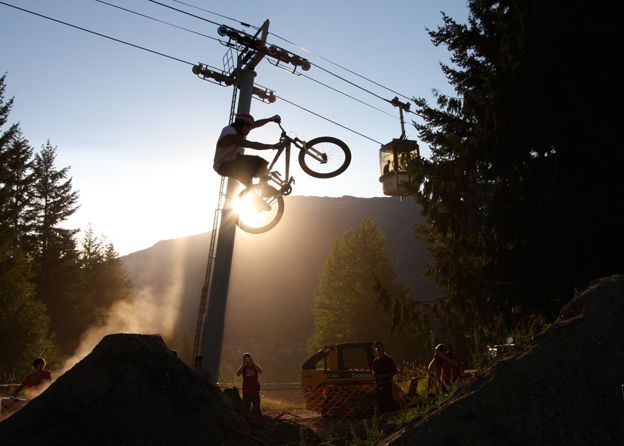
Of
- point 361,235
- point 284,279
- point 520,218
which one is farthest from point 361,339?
point 284,279

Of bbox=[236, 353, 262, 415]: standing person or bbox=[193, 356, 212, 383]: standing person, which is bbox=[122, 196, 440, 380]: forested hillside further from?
bbox=[193, 356, 212, 383]: standing person

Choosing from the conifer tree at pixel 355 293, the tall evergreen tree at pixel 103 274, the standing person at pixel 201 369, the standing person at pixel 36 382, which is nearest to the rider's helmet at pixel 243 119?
the standing person at pixel 201 369

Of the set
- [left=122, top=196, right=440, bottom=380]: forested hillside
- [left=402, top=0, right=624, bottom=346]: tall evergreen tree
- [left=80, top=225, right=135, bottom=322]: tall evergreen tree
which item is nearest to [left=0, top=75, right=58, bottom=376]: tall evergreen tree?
[left=80, top=225, right=135, bottom=322]: tall evergreen tree

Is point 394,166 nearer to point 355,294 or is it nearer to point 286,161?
point 286,161

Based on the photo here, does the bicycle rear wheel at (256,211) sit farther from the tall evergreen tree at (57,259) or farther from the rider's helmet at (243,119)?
the tall evergreen tree at (57,259)

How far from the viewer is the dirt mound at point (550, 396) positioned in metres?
3.71

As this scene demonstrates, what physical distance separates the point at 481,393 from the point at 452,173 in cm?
640

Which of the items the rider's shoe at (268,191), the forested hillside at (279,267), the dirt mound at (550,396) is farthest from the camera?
the forested hillside at (279,267)

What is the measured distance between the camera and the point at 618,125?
7992 millimetres

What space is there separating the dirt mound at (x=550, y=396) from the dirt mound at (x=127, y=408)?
2263 mm

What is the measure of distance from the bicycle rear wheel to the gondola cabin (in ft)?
18.0

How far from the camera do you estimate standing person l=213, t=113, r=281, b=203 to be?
26.1 ft

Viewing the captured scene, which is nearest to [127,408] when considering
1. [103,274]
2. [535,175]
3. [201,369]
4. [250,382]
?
[201,369]

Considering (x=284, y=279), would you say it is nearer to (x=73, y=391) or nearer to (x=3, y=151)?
(x=3, y=151)
